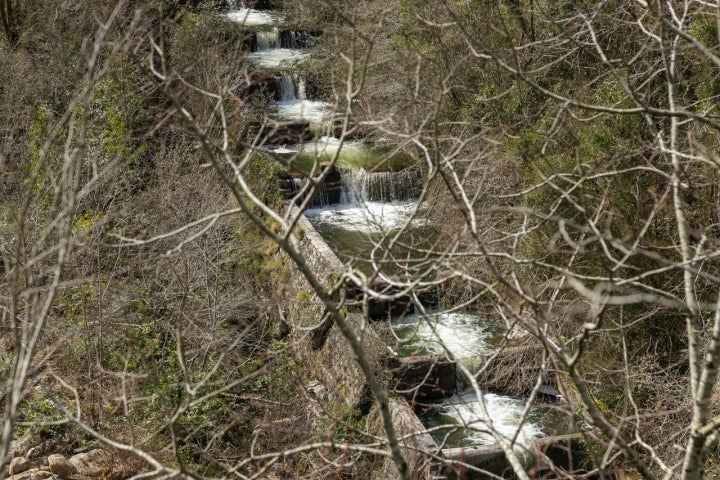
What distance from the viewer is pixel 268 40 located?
82.0ft

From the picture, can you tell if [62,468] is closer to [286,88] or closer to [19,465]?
[19,465]

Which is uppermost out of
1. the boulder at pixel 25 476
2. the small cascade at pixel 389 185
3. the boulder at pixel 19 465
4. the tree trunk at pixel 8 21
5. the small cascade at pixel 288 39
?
the tree trunk at pixel 8 21

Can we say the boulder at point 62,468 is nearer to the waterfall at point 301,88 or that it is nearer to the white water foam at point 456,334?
the white water foam at point 456,334

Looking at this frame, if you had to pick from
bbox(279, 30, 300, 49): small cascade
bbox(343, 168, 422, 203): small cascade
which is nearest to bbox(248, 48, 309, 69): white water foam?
bbox(279, 30, 300, 49): small cascade

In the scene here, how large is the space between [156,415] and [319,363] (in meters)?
3.67

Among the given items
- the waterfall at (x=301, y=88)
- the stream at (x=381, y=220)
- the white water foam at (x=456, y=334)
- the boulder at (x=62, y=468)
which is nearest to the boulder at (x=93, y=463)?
the boulder at (x=62, y=468)

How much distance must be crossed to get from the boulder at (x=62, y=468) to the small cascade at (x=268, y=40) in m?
17.8

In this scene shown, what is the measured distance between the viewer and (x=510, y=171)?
12.8 meters

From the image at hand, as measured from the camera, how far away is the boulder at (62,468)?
8.89 meters

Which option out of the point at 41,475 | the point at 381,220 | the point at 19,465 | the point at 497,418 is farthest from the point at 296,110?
the point at 381,220

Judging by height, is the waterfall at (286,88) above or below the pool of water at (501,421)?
above

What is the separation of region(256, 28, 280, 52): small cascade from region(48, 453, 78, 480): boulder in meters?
17.8

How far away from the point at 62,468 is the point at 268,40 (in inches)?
712

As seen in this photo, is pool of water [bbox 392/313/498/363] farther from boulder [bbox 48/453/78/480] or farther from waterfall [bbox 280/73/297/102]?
waterfall [bbox 280/73/297/102]
